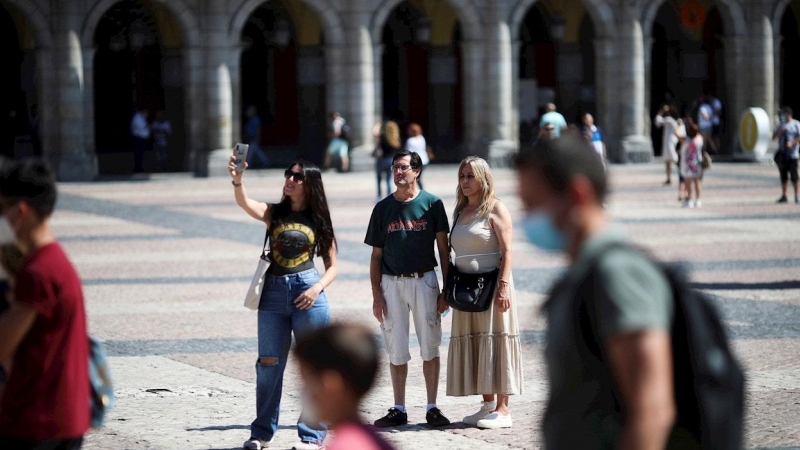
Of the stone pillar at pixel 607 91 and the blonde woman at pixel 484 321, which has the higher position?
the stone pillar at pixel 607 91

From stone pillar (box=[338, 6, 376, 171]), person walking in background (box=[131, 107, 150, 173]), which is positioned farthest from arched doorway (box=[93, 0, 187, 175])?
stone pillar (box=[338, 6, 376, 171])

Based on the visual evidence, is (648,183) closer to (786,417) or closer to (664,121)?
(664,121)

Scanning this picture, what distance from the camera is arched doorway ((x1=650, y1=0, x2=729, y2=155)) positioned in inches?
1577

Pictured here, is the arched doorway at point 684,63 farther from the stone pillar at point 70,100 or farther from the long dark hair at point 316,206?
the long dark hair at point 316,206

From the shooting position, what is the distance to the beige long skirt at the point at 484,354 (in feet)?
28.0

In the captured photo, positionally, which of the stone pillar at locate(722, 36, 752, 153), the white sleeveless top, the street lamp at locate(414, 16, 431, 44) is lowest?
the white sleeveless top

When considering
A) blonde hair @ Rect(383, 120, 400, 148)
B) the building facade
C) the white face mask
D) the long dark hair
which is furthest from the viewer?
the building facade

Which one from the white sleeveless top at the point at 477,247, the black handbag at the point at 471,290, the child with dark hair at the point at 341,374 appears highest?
the child with dark hair at the point at 341,374

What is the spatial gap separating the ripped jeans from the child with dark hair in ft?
16.9

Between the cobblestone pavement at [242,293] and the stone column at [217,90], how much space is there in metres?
3.64

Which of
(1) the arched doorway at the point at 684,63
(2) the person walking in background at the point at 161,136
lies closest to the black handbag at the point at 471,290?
(2) the person walking in background at the point at 161,136

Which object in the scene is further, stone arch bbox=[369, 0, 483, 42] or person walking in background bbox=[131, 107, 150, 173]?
stone arch bbox=[369, 0, 483, 42]

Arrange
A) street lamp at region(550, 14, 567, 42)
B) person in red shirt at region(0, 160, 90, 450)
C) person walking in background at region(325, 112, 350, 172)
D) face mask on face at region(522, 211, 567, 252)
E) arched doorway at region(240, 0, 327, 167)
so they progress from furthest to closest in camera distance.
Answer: street lamp at region(550, 14, 567, 42) < arched doorway at region(240, 0, 327, 167) < person walking in background at region(325, 112, 350, 172) < person in red shirt at region(0, 160, 90, 450) < face mask on face at region(522, 211, 567, 252)

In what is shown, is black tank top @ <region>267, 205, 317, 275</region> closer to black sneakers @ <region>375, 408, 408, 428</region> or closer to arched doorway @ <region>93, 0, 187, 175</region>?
black sneakers @ <region>375, 408, 408, 428</region>
